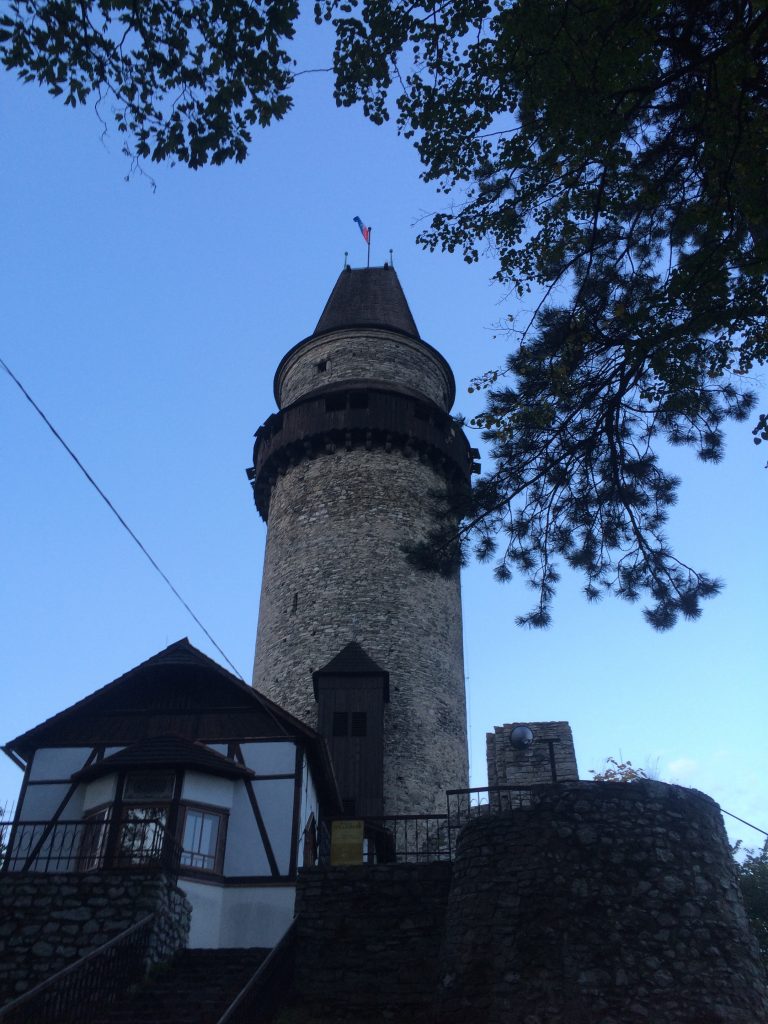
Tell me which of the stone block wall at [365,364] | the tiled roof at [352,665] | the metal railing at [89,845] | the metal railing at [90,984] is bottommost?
the metal railing at [90,984]

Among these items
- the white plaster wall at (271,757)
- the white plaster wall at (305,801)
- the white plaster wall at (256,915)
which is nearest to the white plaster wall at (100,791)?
the white plaster wall at (271,757)

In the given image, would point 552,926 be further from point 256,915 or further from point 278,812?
point 278,812

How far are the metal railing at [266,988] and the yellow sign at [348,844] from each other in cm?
202

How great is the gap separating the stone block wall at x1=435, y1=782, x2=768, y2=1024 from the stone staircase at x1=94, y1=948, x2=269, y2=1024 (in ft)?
7.56

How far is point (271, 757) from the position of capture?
13922 millimetres

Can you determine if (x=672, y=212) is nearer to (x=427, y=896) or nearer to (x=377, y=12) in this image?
(x=377, y=12)

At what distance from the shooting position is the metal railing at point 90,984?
8281 millimetres

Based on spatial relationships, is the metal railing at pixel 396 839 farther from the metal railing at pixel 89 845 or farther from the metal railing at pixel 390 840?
the metal railing at pixel 89 845

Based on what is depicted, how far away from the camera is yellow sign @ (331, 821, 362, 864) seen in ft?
41.9

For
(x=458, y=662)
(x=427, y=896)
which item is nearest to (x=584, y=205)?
(x=427, y=896)

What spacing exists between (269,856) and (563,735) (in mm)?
7311

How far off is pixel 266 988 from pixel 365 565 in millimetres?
11787

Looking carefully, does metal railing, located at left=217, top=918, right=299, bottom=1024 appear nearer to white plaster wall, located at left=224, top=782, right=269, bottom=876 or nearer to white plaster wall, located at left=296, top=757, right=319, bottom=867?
white plaster wall, located at left=224, top=782, right=269, bottom=876

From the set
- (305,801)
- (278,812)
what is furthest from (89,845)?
(305,801)
